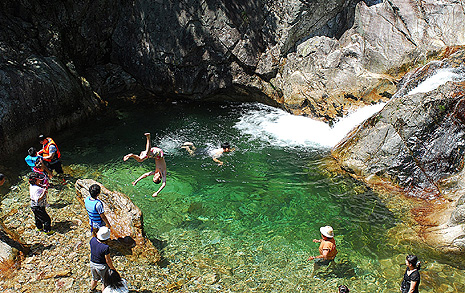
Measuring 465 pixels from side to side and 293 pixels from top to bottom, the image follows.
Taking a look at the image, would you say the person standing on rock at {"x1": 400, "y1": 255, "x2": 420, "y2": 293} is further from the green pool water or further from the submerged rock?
the submerged rock

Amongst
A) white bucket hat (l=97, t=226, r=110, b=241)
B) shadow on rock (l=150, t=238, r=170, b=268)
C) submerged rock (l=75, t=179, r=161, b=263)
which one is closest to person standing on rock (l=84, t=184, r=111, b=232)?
submerged rock (l=75, t=179, r=161, b=263)

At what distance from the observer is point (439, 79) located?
1171 cm

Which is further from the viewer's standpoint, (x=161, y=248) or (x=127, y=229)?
(x=161, y=248)

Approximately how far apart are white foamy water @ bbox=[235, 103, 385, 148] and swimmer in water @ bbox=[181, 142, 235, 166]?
2110 mm

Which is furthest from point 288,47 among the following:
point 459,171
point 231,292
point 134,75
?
point 231,292

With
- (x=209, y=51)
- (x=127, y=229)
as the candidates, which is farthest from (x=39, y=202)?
(x=209, y=51)

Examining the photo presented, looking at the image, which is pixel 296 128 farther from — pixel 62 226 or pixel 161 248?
pixel 62 226

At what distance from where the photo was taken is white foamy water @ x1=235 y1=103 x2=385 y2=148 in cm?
1371

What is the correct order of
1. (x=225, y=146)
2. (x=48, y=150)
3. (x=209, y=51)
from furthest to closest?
(x=209, y=51), (x=225, y=146), (x=48, y=150)

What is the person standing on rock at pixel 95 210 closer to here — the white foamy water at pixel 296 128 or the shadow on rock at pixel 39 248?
the shadow on rock at pixel 39 248

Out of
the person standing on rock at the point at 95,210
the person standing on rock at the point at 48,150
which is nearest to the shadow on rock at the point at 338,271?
the person standing on rock at the point at 95,210

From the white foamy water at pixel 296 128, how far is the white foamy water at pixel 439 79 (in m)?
1.81

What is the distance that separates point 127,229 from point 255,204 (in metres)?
3.71

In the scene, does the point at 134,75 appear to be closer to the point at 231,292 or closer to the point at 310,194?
the point at 310,194
